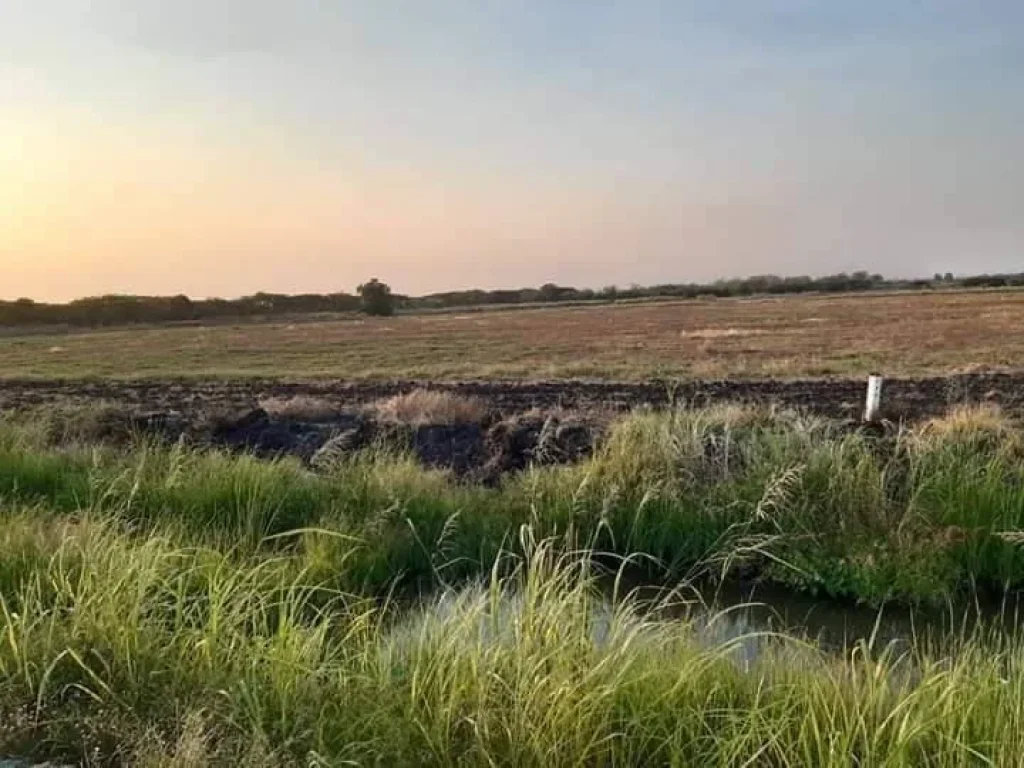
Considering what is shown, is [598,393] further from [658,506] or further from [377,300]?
[377,300]

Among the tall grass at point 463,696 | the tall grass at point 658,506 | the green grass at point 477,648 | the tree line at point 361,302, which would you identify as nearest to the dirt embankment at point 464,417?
the tall grass at point 658,506

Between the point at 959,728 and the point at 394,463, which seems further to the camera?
the point at 394,463

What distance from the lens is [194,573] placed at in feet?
20.6

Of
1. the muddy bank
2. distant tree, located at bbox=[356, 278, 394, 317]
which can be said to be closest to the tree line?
distant tree, located at bbox=[356, 278, 394, 317]

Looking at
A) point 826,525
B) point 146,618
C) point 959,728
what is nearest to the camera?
point 959,728

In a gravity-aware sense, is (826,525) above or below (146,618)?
below

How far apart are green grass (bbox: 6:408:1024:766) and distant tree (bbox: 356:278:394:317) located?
3703 inches

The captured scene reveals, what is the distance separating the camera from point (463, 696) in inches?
171

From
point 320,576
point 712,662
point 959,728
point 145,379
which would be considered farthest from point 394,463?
point 145,379

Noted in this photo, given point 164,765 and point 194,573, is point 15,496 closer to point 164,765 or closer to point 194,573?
point 194,573

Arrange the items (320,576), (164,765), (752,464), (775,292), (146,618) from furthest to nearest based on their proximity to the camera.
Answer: (775,292), (752,464), (320,576), (146,618), (164,765)

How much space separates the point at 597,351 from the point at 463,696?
111 ft

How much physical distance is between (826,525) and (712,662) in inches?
186

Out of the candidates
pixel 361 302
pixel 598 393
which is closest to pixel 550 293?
pixel 361 302
